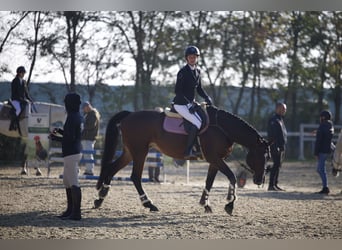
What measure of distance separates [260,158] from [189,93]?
1160 mm

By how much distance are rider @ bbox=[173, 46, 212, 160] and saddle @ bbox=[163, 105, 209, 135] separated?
0.17 feet

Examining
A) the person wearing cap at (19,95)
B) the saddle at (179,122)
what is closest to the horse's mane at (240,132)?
the saddle at (179,122)

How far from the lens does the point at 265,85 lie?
11.1 metres

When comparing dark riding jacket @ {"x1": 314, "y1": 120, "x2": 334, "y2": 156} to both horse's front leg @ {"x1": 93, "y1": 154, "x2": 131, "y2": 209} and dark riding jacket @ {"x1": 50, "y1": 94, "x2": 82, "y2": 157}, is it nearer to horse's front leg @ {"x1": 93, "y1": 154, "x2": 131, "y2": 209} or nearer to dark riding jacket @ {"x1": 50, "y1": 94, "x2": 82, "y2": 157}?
horse's front leg @ {"x1": 93, "y1": 154, "x2": 131, "y2": 209}

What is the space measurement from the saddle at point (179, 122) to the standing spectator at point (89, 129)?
325 centimetres

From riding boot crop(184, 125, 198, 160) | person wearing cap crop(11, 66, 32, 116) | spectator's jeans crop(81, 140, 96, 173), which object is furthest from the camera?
spectator's jeans crop(81, 140, 96, 173)

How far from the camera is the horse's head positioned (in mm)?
6668

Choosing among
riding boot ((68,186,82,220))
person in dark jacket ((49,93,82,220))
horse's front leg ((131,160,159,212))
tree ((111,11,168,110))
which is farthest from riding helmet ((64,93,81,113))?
tree ((111,11,168,110))

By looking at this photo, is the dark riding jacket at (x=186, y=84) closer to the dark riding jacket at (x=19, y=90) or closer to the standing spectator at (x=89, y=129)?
the dark riding jacket at (x=19, y=90)

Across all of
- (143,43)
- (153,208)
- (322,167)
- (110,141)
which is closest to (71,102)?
(110,141)

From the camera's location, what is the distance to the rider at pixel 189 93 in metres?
6.57

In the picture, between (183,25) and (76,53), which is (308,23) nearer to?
(183,25)

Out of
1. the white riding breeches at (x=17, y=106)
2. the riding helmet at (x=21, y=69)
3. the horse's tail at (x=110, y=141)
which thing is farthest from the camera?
the white riding breeches at (x=17, y=106)
